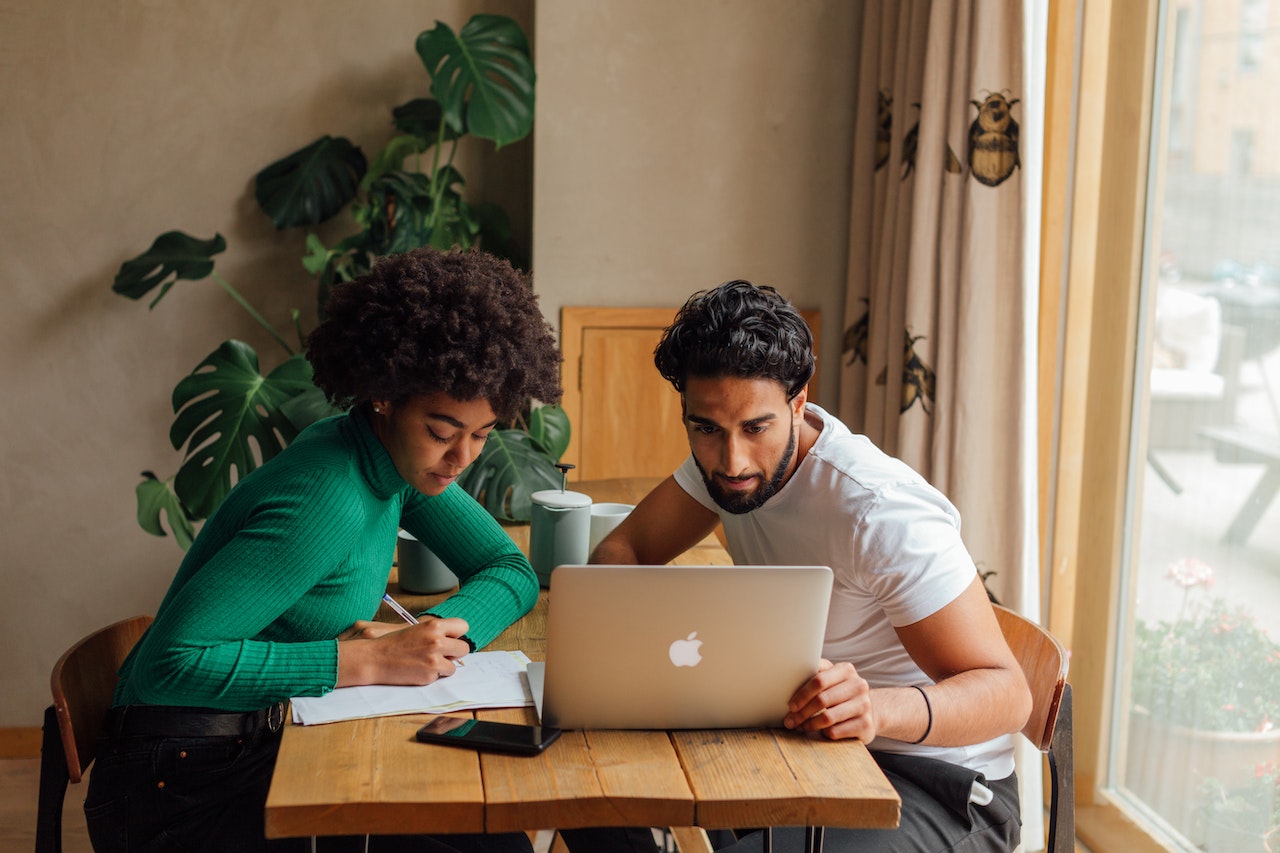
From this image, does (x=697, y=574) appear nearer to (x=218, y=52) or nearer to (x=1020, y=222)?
(x=1020, y=222)

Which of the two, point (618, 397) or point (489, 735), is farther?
point (618, 397)

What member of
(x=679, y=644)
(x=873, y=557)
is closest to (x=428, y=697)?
(x=679, y=644)

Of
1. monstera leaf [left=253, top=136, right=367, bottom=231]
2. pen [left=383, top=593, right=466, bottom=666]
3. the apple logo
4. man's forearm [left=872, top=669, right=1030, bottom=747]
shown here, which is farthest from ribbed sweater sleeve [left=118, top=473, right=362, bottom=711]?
monstera leaf [left=253, top=136, right=367, bottom=231]

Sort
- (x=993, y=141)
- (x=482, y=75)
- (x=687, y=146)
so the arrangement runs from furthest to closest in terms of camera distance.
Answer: (x=687, y=146) < (x=482, y=75) < (x=993, y=141)

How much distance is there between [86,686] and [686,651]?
0.82 meters

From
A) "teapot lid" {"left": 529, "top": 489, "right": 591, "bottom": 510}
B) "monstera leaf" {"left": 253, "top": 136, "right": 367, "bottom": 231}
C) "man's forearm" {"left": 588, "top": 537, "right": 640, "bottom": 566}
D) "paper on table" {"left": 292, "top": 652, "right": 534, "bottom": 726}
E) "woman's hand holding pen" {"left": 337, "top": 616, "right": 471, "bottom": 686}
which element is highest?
"monstera leaf" {"left": 253, "top": 136, "right": 367, "bottom": 231}

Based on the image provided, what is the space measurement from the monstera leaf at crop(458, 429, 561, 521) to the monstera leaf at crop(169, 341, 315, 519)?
0.40 meters

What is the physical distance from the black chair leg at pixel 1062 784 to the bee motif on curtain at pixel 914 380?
39.4 inches

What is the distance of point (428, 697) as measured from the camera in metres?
1.24

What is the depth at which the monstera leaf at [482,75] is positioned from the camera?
2.57 m

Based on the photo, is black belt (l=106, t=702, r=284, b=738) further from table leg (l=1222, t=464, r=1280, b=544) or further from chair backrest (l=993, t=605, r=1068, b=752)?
table leg (l=1222, t=464, r=1280, b=544)

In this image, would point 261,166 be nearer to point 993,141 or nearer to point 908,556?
point 993,141

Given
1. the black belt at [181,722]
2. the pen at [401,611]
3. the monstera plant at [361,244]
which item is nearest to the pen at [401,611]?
the pen at [401,611]

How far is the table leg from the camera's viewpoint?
6.02 ft
